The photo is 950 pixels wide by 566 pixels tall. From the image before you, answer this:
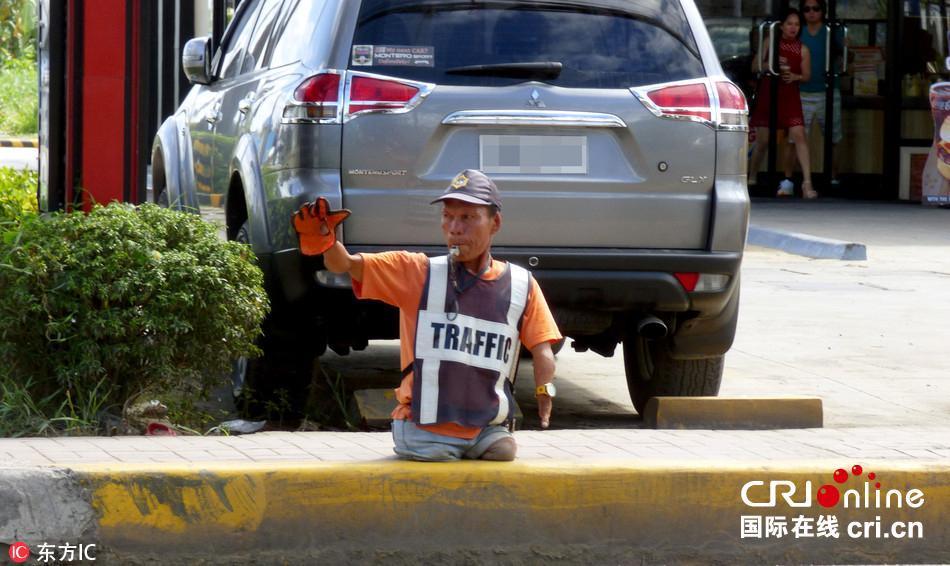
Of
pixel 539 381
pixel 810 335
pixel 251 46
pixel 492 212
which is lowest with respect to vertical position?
pixel 810 335

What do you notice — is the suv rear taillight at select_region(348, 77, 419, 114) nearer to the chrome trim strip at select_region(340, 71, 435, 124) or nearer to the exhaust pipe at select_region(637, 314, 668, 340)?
the chrome trim strip at select_region(340, 71, 435, 124)

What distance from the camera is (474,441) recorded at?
4754mm

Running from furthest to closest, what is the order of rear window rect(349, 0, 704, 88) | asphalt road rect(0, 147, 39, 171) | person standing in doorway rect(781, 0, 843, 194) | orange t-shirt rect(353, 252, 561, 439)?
asphalt road rect(0, 147, 39, 171) → person standing in doorway rect(781, 0, 843, 194) → rear window rect(349, 0, 704, 88) → orange t-shirt rect(353, 252, 561, 439)

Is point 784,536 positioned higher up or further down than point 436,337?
further down

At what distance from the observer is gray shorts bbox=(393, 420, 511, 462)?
4730 mm

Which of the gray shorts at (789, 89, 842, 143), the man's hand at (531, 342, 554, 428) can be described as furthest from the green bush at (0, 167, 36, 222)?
the gray shorts at (789, 89, 842, 143)

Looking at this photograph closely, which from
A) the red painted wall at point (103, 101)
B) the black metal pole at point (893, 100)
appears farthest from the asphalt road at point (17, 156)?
the red painted wall at point (103, 101)

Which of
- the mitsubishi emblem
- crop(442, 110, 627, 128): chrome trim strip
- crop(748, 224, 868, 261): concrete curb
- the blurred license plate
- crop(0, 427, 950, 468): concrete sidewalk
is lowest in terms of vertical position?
crop(748, 224, 868, 261): concrete curb

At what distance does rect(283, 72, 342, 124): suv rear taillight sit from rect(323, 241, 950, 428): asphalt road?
5.46 ft

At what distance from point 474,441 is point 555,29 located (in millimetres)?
1799

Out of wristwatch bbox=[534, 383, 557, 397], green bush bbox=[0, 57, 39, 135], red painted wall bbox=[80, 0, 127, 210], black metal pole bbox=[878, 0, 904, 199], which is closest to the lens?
wristwatch bbox=[534, 383, 557, 397]

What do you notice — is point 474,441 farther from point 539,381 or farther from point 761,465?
point 761,465

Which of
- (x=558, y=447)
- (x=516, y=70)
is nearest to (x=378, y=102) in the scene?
(x=516, y=70)

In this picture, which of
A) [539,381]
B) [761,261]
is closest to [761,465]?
[539,381]
